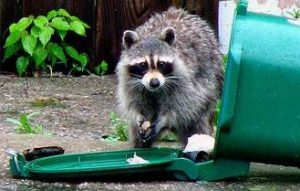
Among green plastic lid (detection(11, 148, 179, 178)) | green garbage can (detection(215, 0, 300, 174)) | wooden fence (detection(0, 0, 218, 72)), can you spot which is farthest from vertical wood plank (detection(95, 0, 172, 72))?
green garbage can (detection(215, 0, 300, 174))

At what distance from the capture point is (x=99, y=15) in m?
8.00

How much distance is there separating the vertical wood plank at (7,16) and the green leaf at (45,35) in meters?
0.41

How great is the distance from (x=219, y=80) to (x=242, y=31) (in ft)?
5.18

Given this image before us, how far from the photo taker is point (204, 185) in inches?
181

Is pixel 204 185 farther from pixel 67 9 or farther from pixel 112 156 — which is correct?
pixel 67 9

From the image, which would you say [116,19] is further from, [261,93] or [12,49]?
[261,93]

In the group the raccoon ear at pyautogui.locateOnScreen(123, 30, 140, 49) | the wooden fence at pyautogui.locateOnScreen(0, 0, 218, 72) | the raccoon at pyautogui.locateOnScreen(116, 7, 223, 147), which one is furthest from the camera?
the wooden fence at pyautogui.locateOnScreen(0, 0, 218, 72)

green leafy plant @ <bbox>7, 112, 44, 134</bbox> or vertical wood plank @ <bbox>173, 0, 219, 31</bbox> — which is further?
vertical wood plank @ <bbox>173, 0, 219, 31</bbox>

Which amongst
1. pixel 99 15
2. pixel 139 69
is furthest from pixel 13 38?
pixel 139 69

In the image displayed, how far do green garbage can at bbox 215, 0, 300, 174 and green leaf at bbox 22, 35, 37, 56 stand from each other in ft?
11.3

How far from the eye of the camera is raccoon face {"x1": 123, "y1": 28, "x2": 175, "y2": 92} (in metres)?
5.65

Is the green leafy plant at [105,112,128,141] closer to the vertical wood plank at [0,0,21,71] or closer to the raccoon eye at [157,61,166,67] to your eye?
the raccoon eye at [157,61,166,67]

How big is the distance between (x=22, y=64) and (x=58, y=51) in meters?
0.30

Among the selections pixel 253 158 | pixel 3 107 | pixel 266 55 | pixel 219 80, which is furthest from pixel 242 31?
pixel 3 107
